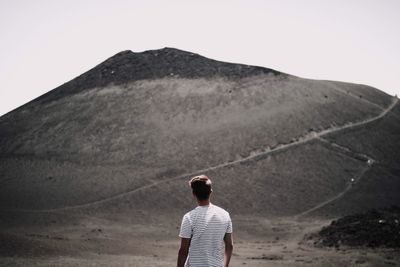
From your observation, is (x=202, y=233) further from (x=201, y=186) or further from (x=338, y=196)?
(x=338, y=196)

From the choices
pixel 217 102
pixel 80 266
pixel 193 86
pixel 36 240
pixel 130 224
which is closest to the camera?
pixel 80 266

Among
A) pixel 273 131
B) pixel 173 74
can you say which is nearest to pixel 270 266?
pixel 273 131

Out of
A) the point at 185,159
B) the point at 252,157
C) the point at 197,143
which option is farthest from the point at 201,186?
the point at 197,143

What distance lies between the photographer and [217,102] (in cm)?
3850

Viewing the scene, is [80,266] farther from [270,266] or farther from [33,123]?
[33,123]

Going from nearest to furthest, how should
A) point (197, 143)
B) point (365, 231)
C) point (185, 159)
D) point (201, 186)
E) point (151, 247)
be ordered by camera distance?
point (201, 186)
point (365, 231)
point (151, 247)
point (185, 159)
point (197, 143)

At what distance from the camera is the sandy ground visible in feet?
46.0

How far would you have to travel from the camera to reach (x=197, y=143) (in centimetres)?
3388

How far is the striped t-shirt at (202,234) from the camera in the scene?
14.9 feet

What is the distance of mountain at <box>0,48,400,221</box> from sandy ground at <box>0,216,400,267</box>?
267 cm

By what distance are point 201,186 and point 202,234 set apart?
1.63 ft

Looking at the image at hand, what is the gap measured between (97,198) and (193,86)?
16.4 meters

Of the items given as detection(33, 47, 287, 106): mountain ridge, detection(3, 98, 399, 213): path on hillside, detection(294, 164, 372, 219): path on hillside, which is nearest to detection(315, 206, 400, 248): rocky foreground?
detection(294, 164, 372, 219): path on hillside

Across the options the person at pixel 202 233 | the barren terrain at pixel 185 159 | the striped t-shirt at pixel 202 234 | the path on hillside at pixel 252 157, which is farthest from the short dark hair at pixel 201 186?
the path on hillside at pixel 252 157
